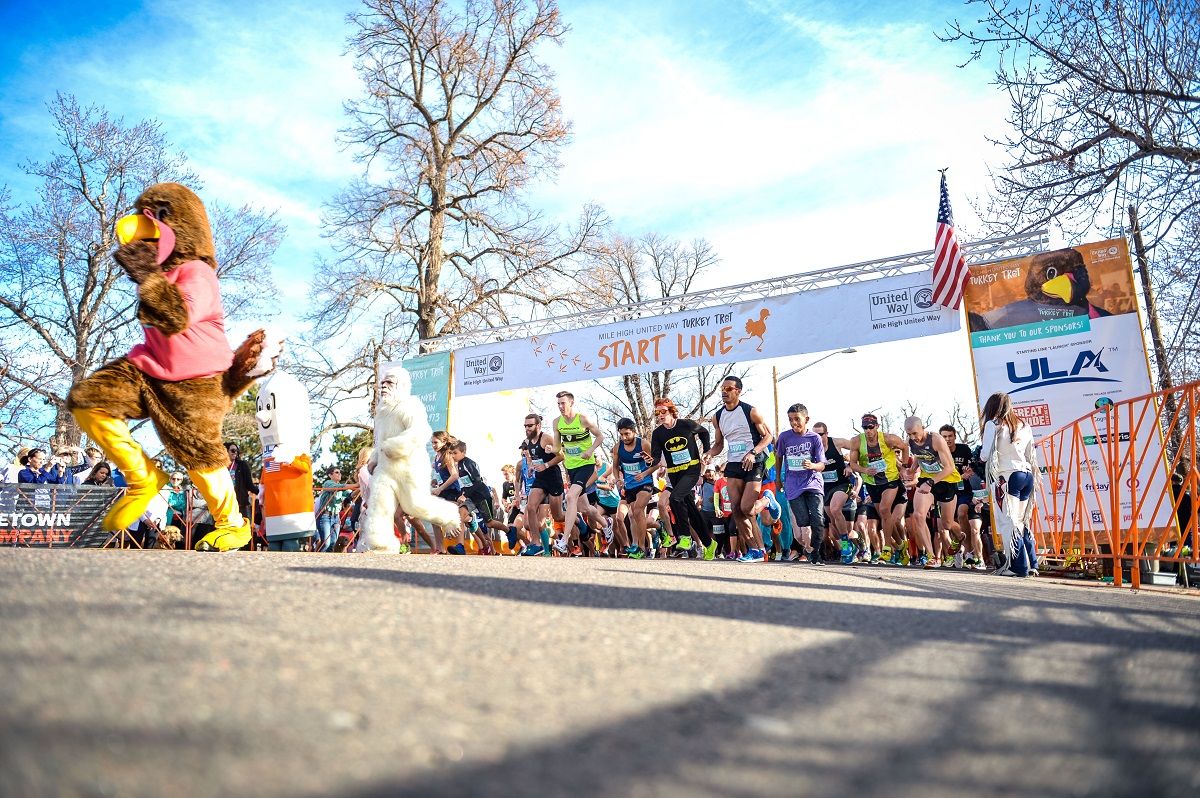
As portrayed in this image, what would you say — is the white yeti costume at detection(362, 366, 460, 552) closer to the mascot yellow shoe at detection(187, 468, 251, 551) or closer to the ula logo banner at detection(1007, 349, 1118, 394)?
the mascot yellow shoe at detection(187, 468, 251, 551)

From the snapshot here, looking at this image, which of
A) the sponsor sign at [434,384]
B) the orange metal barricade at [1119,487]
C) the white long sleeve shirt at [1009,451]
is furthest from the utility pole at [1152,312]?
the sponsor sign at [434,384]

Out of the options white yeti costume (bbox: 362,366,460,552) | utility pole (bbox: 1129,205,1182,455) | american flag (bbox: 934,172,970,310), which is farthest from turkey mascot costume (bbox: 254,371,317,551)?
american flag (bbox: 934,172,970,310)

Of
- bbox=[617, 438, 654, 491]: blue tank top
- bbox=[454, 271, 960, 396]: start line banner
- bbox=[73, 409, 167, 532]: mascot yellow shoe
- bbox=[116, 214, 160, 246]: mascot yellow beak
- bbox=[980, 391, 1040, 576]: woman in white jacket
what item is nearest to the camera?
bbox=[73, 409, 167, 532]: mascot yellow shoe

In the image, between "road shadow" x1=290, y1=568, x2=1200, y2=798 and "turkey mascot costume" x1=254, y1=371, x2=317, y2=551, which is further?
"turkey mascot costume" x1=254, y1=371, x2=317, y2=551

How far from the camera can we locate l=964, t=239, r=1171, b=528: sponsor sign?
10477mm

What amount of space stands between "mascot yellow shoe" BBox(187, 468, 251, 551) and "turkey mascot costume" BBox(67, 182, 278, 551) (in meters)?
0.01

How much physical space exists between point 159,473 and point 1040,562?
928 cm

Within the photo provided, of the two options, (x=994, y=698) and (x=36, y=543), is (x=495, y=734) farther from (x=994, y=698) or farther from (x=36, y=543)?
(x=36, y=543)

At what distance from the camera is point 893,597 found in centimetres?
454

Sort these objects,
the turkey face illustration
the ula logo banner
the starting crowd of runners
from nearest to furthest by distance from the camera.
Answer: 1. the starting crowd of runners
2. the ula logo banner
3. the turkey face illustration

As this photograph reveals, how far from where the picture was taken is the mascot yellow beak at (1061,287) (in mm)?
10891

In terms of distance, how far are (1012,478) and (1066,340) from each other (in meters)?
4.31

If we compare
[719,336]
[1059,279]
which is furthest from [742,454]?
[1059,279]

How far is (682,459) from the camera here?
10203 millimetres
